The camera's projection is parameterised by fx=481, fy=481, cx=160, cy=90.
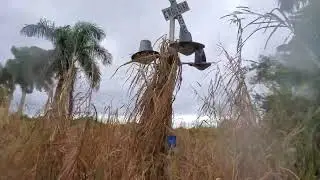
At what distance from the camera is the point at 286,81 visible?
3.10 meters

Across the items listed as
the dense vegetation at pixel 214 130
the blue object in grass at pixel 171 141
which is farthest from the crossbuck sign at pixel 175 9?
the blue object in grass at pixel 171 141

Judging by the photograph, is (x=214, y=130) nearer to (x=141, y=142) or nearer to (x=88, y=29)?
(x=141, y=142)

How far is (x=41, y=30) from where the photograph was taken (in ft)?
65.6

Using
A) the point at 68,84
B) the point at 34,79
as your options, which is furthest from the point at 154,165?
the point at 34,79

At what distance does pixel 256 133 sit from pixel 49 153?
1299 millimetres

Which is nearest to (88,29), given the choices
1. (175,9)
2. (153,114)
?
(175,9)

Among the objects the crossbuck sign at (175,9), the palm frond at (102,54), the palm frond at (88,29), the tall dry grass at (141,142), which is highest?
the palm frond at (88,29)

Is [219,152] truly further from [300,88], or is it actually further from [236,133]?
[300,88]

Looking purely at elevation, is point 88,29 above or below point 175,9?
above

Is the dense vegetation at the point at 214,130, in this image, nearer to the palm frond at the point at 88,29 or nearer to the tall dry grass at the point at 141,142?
the tall dry grass at the point at 141,142

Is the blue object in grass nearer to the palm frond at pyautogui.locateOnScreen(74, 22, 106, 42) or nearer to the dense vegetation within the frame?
the dense vegetation

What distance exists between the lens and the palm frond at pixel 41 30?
62.9 feet

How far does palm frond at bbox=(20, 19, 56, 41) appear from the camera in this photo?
62.9ft

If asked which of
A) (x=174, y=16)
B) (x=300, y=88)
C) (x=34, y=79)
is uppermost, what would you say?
(x=174, y=16)
